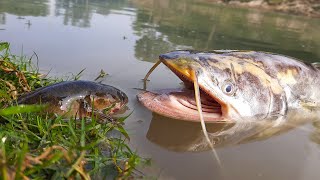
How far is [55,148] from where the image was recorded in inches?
61.4

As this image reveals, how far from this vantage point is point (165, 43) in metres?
7.32

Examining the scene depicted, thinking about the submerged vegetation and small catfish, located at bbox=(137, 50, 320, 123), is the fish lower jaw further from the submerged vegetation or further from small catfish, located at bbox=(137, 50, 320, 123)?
the submerged vegetation

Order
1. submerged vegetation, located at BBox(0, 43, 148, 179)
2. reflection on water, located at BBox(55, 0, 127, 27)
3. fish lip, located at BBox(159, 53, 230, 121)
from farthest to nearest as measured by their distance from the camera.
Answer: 1. reflection on water, located at BBox(55, 0, 127, 27)
2. fish lip, located at BBox(159, 53, 230, 121)
3. submerged vegetation, located at BBox(0, 43, 148, 179)

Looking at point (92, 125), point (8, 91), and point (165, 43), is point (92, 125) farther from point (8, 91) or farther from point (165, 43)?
point (165, 43)

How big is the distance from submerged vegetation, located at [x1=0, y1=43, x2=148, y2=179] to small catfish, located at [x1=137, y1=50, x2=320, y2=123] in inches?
29.0

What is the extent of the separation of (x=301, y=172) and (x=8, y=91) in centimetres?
217

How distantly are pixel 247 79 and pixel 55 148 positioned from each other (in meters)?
1.99

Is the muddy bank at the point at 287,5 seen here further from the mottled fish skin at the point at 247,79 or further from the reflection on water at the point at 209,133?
the reflection on water at the point at 209,133

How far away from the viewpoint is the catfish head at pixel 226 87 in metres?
2.92

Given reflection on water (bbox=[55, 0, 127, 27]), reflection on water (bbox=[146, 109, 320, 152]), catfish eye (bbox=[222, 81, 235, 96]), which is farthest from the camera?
reflection on water (bbox=[55, 0, 127, 27])

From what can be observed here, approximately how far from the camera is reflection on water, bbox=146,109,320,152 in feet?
8.47

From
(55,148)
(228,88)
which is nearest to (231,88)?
(228,88)

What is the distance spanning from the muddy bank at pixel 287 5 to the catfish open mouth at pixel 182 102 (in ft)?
87.6

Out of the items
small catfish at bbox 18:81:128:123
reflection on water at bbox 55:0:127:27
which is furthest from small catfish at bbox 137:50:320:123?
reflection on water at bbox 55:0:127:27
